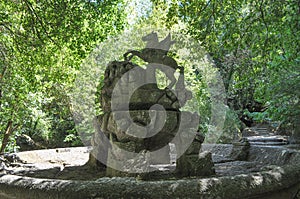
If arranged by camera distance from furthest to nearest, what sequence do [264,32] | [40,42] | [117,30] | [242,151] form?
[117,30], [40,42], [264,32], [242,151]

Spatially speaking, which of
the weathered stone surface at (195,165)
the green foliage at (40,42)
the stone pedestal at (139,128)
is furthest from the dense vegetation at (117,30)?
the weathered stone surface at (195,165)

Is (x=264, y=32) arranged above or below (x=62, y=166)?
above

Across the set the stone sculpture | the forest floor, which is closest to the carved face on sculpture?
the stone sculpture

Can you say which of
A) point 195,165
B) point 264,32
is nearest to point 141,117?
point 195,165

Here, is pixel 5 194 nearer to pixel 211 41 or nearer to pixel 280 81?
pixel 211 41

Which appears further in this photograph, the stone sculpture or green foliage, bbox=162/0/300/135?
green foliage, bbox=162/0/300/135

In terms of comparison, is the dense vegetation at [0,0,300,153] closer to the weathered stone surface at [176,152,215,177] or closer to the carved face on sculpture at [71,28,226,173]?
the carved face on sculpture at [71,28,226,173]

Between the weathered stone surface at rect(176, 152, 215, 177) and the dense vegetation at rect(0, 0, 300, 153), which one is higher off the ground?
the dense vegetation at rect(0, 0, 300, 153)

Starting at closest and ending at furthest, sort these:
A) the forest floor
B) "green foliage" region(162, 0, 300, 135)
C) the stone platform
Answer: the stone platform → the forest floor → "green foliage" region(162, 0, 300, 135)

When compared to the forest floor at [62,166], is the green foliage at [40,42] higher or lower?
higher

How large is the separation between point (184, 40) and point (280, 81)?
8.52 meters

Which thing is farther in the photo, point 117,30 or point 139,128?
point 117,30

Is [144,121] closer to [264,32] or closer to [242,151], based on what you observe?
[242,151]

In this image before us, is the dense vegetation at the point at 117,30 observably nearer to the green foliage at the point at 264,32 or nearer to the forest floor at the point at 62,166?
the green foliage at the point at 264,32
